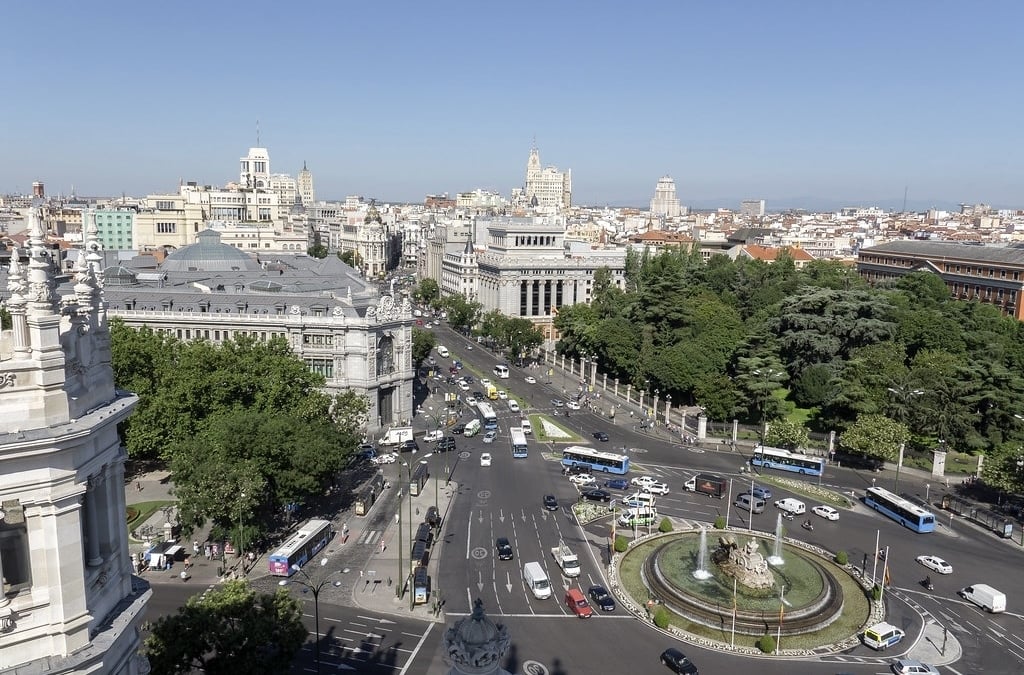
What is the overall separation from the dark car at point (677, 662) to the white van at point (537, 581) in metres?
8.20

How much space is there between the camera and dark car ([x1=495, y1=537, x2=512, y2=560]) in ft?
158

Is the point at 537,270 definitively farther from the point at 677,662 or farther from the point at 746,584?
the point at 677,662

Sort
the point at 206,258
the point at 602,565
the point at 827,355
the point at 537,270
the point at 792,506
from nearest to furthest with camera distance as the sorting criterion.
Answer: the point at 602,565
the point at 792,506
the point at 827,355
the point at 206,258
the point at 537,270

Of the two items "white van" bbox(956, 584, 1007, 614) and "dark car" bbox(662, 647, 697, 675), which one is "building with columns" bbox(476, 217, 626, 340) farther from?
"dark car" bbox(662, 647, 697, 675)

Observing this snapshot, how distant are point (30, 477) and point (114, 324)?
6066cm

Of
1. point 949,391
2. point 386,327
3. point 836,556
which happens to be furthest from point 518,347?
point 836,556

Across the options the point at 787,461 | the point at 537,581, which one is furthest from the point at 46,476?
the point at 787,461

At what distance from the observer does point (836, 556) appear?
49219mm

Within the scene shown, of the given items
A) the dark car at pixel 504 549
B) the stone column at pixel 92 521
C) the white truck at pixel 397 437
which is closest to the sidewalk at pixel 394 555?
the dark car at pixel 504 549

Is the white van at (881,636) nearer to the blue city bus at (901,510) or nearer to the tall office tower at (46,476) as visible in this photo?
the blue city bus at (901,510)

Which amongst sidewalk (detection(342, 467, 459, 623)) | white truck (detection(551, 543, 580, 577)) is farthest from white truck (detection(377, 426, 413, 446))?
white truck (detection(551, 543, 580, 577))

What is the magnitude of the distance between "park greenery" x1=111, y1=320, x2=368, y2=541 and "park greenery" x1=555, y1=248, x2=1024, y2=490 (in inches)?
1674

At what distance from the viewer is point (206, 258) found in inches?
4016

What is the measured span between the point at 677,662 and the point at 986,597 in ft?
67.8
